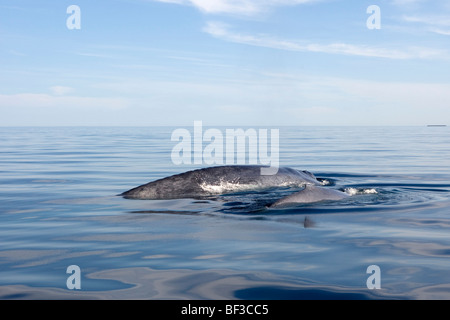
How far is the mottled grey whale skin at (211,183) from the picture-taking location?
1242 cm

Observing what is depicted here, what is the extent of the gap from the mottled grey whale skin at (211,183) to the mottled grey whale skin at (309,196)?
2060mm

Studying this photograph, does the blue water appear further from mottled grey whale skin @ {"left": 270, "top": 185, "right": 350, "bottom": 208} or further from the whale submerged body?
the whale submerged body

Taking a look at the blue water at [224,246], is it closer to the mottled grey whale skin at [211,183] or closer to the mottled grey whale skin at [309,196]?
the mottled grey whale skin at [309,196]

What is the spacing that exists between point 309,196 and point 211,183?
2813mm

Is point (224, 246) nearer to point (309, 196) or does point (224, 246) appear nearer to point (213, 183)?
point (309, 196)

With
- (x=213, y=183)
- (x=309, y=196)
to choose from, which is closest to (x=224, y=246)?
(x=309, y=196)

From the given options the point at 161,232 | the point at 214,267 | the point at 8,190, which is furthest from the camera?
the point at 8,190

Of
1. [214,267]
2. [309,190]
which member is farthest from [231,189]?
[214,267]

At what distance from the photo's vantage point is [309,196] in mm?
10750

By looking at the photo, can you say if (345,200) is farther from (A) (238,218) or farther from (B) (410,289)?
(B) (410,289)

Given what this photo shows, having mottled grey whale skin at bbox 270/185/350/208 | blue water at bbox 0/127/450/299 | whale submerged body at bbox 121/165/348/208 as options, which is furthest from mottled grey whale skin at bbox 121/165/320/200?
mottled grey whale skin at bbox 270/185/350/208

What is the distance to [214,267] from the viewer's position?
21.0 ft

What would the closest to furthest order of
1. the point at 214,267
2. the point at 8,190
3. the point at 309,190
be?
1. the point at 214,267
2. the point at 309,190
3. the point at 8,190
